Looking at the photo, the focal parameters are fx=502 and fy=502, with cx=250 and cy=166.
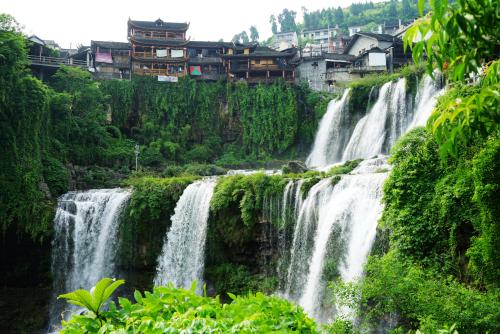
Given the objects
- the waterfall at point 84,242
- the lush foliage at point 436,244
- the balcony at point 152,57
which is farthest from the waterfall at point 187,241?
the balcony at point 152,57

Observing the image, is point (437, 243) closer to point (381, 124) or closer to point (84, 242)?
point (381, 124)

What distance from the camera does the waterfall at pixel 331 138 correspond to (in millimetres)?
34344

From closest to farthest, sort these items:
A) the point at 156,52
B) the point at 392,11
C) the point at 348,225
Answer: the point at 348,225 < the point at 156,52 < the point at 392,11

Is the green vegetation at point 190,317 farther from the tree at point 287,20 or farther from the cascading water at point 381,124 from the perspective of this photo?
the tree at point 287,20

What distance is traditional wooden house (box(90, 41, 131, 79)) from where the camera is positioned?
46.6 meters

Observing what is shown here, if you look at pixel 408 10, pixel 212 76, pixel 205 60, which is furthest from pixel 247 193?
pixel 408 10

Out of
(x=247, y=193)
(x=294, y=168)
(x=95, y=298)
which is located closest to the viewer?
(x=95, y=298)

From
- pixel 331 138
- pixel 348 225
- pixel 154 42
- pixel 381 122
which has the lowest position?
pixel 348 225

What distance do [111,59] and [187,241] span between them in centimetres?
2989

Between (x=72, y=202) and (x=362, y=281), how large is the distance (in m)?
18.4

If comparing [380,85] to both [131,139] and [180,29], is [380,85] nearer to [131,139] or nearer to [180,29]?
[131,139]

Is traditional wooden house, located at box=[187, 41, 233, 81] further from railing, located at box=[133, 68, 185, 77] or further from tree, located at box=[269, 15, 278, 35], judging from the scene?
tree, located at box=[269, 15, 278, 35]

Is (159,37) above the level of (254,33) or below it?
below

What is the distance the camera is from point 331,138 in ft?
116
